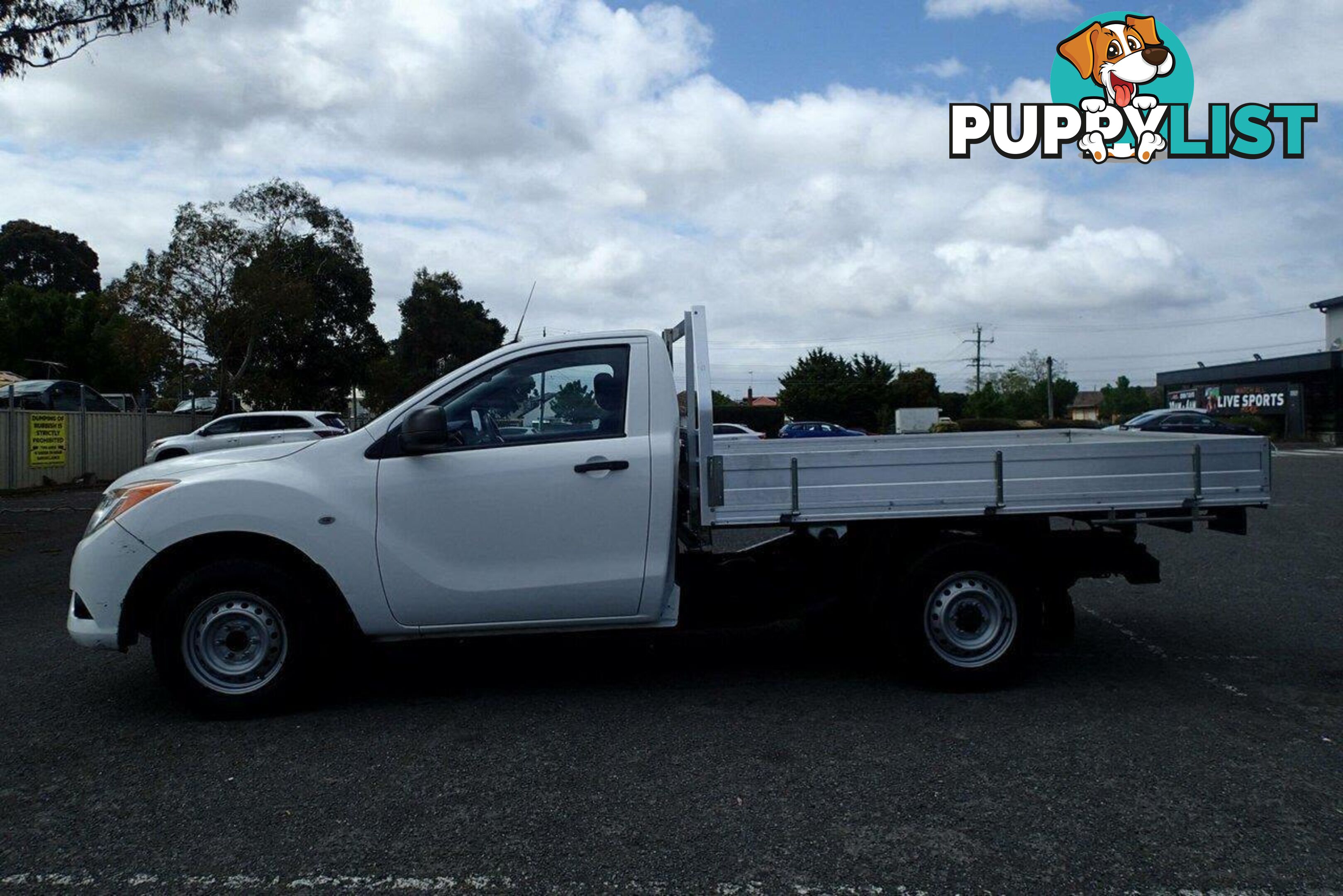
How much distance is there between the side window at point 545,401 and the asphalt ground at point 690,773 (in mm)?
1403

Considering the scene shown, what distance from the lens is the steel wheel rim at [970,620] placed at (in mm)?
5168

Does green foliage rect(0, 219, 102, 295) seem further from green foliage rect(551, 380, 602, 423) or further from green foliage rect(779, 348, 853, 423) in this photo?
green foliage rect(551, 380, 602, 423)

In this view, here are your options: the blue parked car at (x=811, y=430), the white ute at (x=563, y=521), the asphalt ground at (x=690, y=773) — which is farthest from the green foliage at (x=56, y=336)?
the asphalt ground at (x=690, y=773)

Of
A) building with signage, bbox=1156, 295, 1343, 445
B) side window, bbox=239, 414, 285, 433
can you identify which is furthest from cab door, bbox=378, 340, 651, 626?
building with signage, bbox=1156, 295, 1343, 445

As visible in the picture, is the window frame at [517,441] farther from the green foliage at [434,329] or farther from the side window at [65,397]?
the green foliage at [434,329]

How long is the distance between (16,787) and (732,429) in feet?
67.4

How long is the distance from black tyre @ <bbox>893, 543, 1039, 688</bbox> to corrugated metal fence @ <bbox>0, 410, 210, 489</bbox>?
20227 millimetres

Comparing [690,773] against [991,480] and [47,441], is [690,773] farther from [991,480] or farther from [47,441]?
[47,441]

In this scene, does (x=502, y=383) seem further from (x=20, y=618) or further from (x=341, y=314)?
(x=341, y=314)

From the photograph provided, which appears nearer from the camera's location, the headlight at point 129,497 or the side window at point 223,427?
the headlight at point 129,497


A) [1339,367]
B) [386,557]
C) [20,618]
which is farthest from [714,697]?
[1339,367]

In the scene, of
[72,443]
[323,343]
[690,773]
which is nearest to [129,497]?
[690,773]

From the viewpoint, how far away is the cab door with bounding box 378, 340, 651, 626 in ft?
16.0

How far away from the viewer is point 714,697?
17.1 ft
